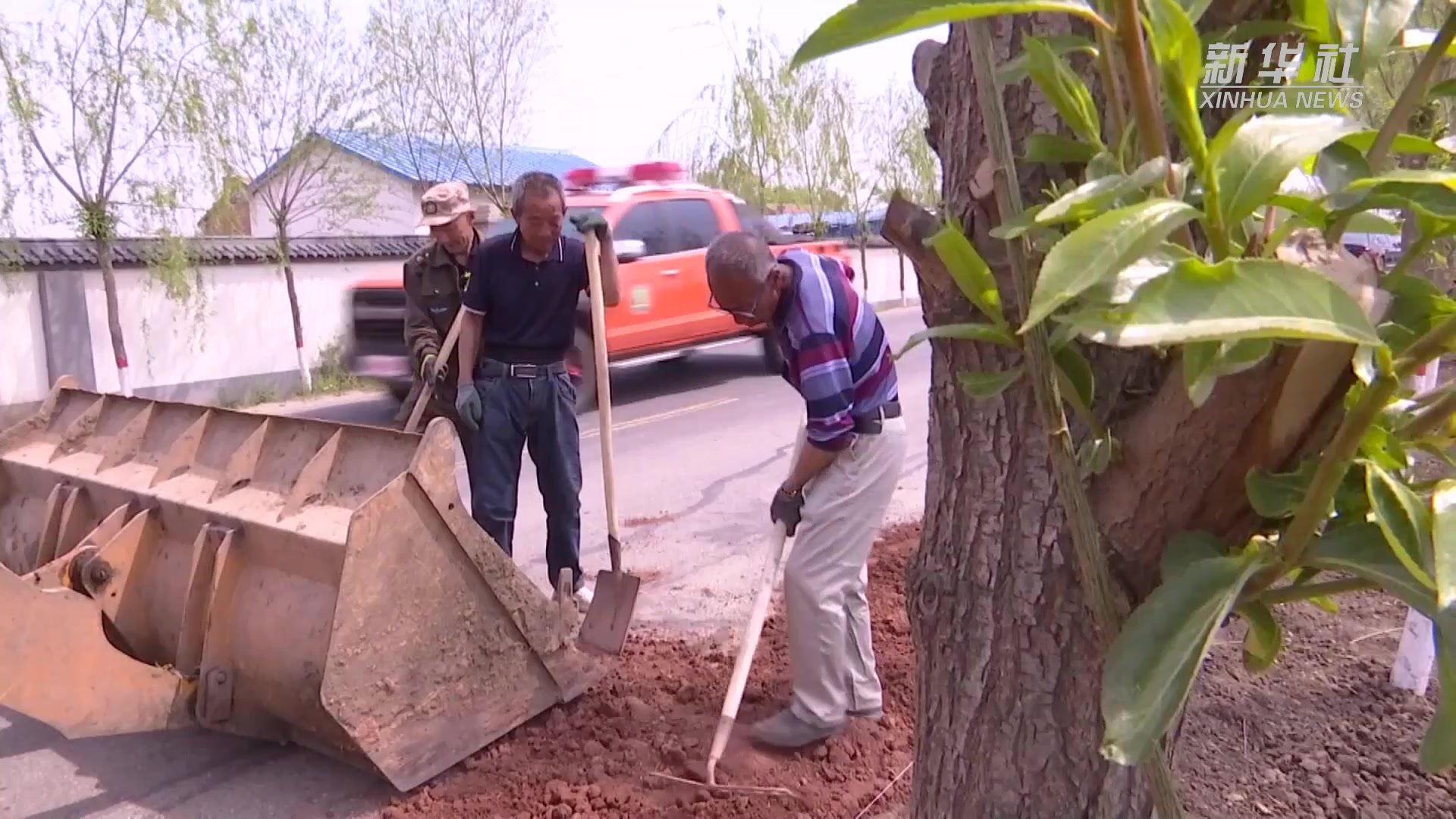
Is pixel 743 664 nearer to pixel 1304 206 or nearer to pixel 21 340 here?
pixel 1304 206

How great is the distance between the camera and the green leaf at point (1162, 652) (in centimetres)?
80

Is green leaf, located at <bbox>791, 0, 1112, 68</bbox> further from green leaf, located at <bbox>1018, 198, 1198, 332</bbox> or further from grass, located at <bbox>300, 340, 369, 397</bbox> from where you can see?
grass, located at <bbox>300, 340, 369, 397</bbox>

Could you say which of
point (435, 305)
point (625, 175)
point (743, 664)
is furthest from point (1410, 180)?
point (625, 175)

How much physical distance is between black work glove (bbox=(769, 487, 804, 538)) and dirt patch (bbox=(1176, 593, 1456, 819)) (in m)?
1.28

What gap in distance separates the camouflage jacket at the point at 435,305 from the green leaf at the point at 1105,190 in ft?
13.9

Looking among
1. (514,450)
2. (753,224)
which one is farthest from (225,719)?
(753,224)

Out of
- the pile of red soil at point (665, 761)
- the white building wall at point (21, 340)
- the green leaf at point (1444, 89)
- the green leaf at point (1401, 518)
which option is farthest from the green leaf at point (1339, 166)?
the white building wall at point (21, 340)

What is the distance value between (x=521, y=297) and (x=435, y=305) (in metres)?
0.79

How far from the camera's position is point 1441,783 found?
2764 millimetres

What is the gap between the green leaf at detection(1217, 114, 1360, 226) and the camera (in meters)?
0.66

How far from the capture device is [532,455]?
4.41 meters

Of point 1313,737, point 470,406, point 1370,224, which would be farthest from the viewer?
point 470,406

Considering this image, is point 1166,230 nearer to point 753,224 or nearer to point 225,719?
point 225,719

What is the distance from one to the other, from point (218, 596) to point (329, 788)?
0.69 metres
